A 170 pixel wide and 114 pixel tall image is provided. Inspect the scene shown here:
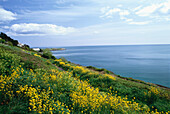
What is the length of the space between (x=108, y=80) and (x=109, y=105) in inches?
228

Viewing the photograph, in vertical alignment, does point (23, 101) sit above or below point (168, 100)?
above

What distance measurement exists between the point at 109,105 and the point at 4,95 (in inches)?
178

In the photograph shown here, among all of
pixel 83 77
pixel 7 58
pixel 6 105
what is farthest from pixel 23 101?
pixel 83 77

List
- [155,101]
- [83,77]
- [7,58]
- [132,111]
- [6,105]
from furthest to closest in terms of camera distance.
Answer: [83,77], [7,58], [155,101], [132,111], [6,105]

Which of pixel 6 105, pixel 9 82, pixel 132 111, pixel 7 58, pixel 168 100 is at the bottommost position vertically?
pixel 168 100

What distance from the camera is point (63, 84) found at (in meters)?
6.09

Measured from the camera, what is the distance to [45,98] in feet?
14.5

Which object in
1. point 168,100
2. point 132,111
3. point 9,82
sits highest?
point 9,82

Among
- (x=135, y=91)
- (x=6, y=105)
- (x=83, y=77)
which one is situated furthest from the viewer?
(x=83, y=77)

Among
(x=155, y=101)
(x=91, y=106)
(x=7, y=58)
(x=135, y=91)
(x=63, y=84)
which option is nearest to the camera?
(x=91, y=106)

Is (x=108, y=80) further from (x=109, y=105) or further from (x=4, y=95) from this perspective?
(x=4, y=95)

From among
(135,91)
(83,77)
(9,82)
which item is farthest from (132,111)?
(83,77)

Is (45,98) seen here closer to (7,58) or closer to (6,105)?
(6,105)

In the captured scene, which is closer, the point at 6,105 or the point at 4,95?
the point at 6,105
